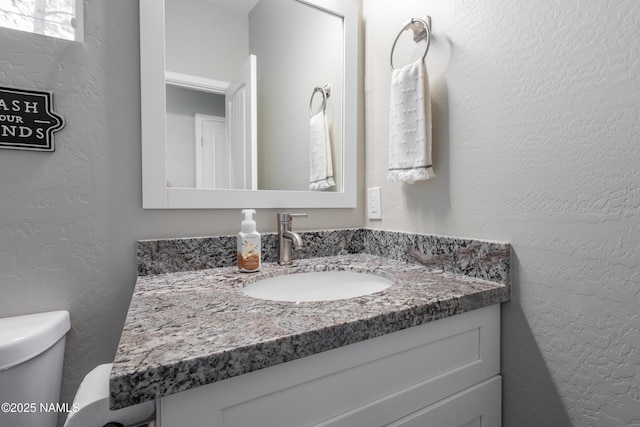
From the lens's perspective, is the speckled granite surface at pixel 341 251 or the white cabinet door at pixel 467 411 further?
the speckled granite surface at pixel 341 251

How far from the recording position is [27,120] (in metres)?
0.78

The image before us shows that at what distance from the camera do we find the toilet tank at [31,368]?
2.08ft

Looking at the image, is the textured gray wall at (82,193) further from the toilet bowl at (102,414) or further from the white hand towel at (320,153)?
the white hand towel at (320,153)

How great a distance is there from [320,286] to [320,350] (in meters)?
0.50

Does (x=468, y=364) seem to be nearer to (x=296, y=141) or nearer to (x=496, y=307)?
(x=496, y=307)

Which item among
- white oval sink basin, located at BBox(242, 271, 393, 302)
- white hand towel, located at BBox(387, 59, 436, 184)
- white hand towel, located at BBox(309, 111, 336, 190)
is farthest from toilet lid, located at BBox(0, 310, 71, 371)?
white hand towel, located at BBox(387, 59, 436, 184)

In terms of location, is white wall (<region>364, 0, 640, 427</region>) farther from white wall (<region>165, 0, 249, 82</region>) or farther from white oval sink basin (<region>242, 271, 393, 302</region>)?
white wall (<region>165, 0, 249, 82</region>)

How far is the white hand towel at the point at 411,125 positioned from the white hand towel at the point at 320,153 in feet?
0.93

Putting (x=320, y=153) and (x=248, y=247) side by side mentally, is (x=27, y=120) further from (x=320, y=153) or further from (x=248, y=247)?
(x=320, y=153)

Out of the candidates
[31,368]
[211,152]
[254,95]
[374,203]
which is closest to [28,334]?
[31,368]

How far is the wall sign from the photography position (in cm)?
76

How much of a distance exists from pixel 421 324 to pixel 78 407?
0.62 meters

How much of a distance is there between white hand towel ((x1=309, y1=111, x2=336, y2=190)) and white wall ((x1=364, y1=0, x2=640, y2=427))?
1.36ft

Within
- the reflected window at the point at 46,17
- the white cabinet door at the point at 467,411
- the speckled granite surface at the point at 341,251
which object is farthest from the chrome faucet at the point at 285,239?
the reflected window at the point at 46,17
